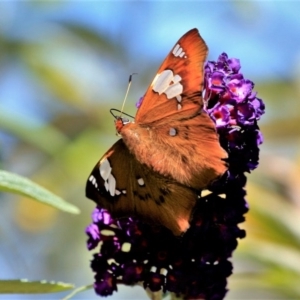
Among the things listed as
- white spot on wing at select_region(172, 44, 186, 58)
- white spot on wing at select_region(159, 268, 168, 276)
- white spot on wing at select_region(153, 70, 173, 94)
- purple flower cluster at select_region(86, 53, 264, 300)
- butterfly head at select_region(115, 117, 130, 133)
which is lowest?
white spot on wing at select_region(159, 268, 168, 276)

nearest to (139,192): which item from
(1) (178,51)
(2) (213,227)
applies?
(2) (213,227)

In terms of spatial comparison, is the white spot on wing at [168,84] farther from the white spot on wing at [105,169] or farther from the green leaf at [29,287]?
the green leaf at [29,287]

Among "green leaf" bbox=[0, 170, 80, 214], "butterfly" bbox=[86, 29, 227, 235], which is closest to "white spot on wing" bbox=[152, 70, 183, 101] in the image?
"butterfly" bbox=[86, 29, 227, 235]

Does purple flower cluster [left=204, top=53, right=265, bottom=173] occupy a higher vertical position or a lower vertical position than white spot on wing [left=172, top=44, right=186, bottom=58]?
lower

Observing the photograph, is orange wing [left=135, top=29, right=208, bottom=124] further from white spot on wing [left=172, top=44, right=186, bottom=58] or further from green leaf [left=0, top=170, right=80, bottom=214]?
green leaf [left=0, top=170, right=80, bottom=214]

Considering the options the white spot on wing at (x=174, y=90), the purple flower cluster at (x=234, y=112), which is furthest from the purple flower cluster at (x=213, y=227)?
the white spot on wing at (x=174, y=90)

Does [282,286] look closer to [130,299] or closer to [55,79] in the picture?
[130,299]
